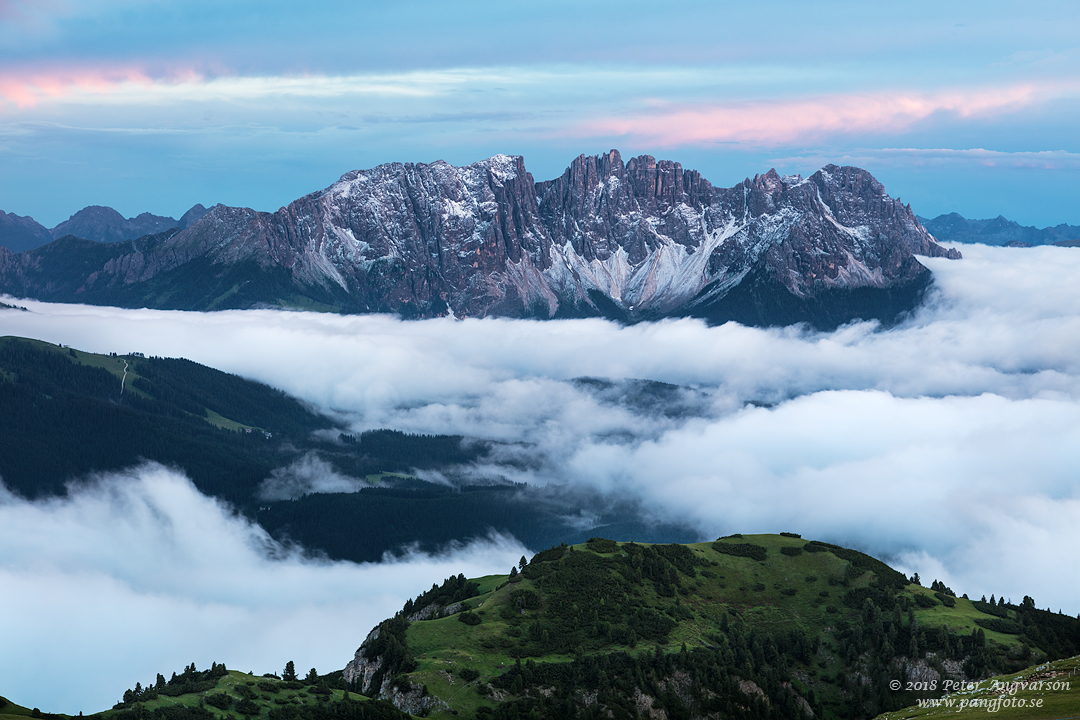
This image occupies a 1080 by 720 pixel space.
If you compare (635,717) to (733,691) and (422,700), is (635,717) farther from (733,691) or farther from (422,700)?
(422,700)

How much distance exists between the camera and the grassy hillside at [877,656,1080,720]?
4599 inches

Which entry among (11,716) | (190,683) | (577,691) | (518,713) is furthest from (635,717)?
(11,716)

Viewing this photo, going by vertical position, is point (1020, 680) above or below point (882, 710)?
above

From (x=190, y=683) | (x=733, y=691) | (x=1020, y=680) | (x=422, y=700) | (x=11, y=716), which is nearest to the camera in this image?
(x=11, y=716)

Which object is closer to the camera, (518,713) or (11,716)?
(11,716)

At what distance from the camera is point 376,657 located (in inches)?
7805

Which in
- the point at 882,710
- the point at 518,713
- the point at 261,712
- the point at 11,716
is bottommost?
the point at 882,710

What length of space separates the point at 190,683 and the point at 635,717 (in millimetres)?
87354

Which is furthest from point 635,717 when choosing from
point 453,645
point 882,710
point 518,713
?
point 882,710

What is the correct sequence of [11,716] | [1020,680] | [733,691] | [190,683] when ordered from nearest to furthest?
1. [11,716]
2. [1020,680]
3. [190,683]
4. [733,691]

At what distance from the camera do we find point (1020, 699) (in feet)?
424

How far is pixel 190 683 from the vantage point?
16662cm

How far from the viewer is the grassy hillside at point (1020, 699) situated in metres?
117

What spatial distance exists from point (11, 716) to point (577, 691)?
340ft
